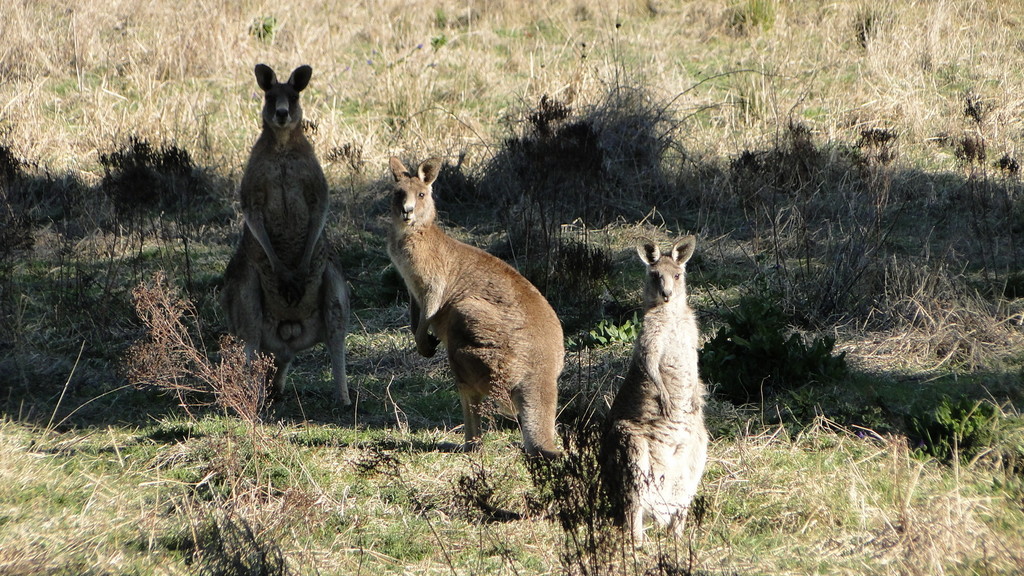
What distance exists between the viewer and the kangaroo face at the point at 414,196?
5.99 m

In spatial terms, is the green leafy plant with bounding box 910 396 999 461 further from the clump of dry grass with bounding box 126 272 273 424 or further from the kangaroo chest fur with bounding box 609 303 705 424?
the clump of dry grass with bounding box 126 272 273 424

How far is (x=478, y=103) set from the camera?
37.0 ft

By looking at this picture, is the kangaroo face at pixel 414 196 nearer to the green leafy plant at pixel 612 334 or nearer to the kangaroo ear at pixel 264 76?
the kangaroo ear at pixel 264 76

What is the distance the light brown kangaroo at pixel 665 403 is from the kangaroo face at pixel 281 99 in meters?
3.05

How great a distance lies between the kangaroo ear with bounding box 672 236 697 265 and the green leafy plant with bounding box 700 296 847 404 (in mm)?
1535

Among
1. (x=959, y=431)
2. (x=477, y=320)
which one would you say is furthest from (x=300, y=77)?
(x=959, y=431)

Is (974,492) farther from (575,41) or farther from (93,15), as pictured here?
(93,15)

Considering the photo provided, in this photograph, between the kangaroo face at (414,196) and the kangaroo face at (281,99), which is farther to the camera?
the kangaroo face at (281,99)

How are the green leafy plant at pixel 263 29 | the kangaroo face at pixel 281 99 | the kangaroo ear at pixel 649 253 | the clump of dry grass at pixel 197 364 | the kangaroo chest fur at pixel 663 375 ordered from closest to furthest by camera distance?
the kangaroo chest fur at pixel 663 375 → the kangaroo ear at pixel 649 253 → the clump of dry grass at pixel 197 364 → the kangaroo face at pixel 281 99 → the green leafy plant at pixel 263 29

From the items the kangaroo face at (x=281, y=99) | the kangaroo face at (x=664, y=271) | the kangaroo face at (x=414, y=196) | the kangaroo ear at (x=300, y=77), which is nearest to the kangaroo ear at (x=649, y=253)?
the kangaroo face at (x=664, y=271)

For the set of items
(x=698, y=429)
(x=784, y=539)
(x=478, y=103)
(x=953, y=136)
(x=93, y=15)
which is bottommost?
(x=784, y=539)

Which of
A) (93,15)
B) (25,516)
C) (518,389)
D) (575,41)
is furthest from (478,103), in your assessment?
(25,516)

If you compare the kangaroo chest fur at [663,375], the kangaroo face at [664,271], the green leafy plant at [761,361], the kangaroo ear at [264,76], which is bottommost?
the green leafy plant at [761,361]

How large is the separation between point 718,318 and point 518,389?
259 centimetres
